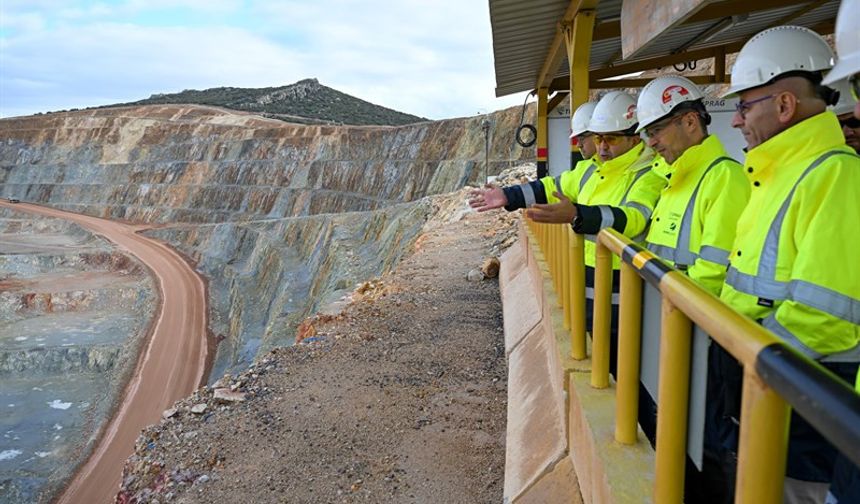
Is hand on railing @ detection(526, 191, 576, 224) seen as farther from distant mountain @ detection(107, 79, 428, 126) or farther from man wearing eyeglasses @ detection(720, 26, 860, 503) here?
distant mountain @ detection(107, 79, 428, 126)

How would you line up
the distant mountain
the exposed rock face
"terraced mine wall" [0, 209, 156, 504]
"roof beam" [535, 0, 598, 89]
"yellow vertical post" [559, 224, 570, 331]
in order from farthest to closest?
1. the distant mountain
2. the exposed rock face
3. "terraced mine wall" [0, 209, 156, 504]
4. "roof beam" [535, 0, 598, 89]
5. "yellow vertical post" [559, 224, 570, 331]

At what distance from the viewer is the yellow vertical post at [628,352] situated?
7.39ft

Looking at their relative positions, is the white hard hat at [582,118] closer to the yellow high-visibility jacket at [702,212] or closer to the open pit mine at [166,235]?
the yellow high-visibility jacket at [702,212]

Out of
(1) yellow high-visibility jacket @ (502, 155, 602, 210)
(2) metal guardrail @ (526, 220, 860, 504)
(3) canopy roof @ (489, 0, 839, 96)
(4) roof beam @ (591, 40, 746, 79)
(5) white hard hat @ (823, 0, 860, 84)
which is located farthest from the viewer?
(4) roof beam @ (591, 40, 746, 79)

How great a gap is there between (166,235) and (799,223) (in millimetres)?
51901

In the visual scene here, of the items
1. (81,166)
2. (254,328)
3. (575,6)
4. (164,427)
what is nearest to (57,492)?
(254,328)

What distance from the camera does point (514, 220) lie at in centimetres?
1563

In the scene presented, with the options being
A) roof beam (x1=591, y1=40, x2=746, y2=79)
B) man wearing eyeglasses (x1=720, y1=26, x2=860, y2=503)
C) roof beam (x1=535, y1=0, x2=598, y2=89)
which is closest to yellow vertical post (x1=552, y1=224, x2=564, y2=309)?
man wearing eyeglasses (x1=720, y1=26, x2=860, y2=503)

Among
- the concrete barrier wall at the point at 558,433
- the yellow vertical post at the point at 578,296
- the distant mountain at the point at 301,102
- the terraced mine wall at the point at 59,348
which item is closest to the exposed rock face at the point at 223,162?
the terraced mine wall at the point at 59,348

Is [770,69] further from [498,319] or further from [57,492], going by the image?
[57,492]

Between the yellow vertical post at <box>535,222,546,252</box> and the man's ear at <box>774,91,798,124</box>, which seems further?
the yellow vertical post at <box>535,222,546,252</box>

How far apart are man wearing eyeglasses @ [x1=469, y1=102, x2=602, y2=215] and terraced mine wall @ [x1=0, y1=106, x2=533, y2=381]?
44.1 ft

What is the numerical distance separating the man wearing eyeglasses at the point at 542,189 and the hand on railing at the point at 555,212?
Answer: 2.99ft

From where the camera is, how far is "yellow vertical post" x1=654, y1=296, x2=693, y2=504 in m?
1.70
